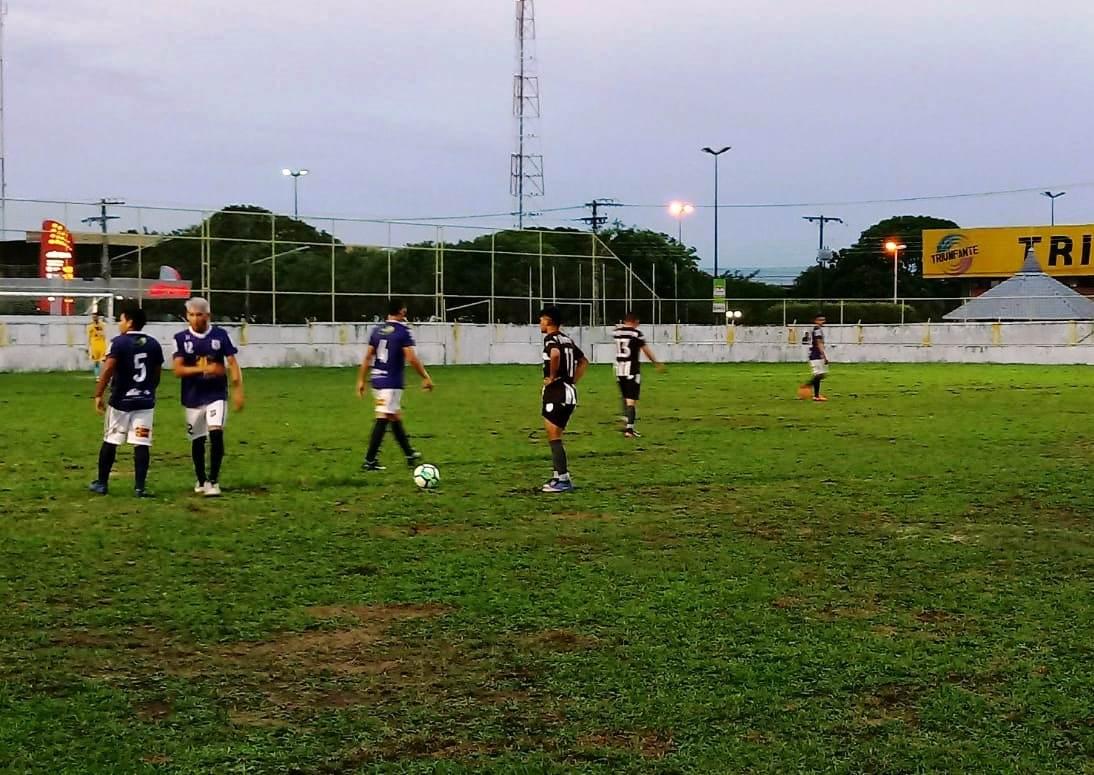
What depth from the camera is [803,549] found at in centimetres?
837

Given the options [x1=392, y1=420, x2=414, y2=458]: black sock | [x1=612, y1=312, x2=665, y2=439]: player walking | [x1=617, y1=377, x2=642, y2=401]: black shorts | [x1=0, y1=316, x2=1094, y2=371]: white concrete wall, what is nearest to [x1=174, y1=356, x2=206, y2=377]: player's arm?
[x1=392, y1=420, x2=414, y2=458]: black sock

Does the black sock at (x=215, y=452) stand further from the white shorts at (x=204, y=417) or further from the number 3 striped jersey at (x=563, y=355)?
the number 3 striped jersey at (x=563, y=355)

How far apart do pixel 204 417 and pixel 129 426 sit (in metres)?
0.65

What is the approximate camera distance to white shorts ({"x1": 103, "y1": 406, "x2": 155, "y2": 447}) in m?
10.5

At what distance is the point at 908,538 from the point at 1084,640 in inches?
112

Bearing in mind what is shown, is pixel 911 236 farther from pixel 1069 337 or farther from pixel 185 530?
pixel 185 530

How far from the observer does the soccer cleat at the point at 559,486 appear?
11125 millimetres

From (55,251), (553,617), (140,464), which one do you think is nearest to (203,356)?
(140,464)

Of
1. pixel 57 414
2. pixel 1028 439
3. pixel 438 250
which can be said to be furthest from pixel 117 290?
pixel 1028 439

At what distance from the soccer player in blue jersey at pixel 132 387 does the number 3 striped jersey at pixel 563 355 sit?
3.44 metres

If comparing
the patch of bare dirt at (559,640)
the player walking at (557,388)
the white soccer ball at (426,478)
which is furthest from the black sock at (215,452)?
the patch of bare dirt at (559,640)

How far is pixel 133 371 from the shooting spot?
10.4 m

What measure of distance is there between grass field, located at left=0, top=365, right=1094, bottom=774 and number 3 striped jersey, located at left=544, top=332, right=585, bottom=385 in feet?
3.70

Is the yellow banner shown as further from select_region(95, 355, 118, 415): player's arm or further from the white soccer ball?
select_region(95, 355, 118, 415): player's arm
